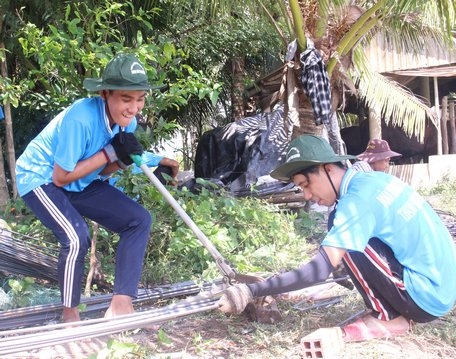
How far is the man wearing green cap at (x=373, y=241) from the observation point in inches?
88.6

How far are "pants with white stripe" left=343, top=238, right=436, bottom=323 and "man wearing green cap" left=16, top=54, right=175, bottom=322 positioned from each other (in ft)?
4.01

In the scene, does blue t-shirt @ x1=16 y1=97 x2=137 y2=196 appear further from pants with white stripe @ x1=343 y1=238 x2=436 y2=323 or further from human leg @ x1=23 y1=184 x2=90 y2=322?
pants with white stripe @ x1=343 y1=238 x2=436 y2=323

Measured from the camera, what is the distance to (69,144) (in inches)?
110

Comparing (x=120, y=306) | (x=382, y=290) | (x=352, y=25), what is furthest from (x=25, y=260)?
(x=352, y=25)

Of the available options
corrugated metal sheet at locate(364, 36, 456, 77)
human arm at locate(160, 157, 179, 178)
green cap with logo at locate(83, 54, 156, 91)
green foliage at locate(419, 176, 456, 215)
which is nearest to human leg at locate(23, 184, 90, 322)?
green cap with logo at locate(83, 54, 156, 91)

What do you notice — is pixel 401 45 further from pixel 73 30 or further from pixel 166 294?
pixel 166 294

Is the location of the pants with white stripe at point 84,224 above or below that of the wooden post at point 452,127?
above

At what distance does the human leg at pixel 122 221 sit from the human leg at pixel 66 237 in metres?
0.18

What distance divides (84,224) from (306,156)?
131 centimetres

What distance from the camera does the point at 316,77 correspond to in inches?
230

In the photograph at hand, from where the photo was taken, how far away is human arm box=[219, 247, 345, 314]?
2223mm

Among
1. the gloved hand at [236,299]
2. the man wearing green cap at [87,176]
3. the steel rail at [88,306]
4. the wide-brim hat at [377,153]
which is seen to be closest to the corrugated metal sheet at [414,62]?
the wide-brim hat at [377,153]

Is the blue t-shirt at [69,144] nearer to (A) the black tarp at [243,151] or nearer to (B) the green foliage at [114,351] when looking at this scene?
(B) the green foliage at [114,351]

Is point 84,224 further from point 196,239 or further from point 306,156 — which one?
point 196,239
